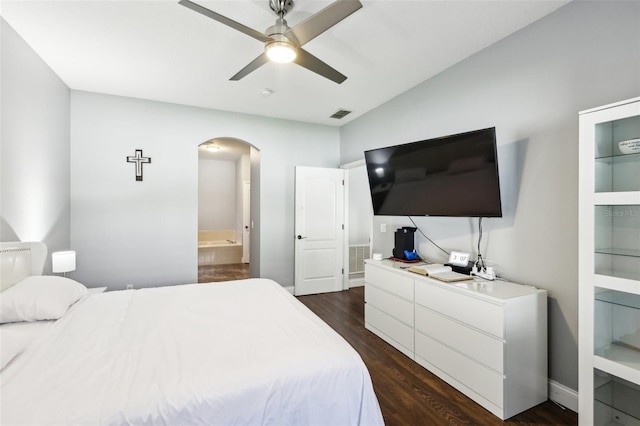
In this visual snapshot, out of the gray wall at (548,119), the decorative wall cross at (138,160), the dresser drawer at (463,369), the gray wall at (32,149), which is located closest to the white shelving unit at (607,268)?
the gray wall at (548,119)

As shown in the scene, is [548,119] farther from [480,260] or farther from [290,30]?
[290,30]

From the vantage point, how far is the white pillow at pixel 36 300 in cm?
171

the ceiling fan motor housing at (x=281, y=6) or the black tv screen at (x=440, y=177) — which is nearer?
the ceiling fan motor housing at (x=281, y=6)

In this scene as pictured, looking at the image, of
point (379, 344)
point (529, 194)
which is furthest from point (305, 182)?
point (529, 194)

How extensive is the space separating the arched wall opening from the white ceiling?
2.96 metres

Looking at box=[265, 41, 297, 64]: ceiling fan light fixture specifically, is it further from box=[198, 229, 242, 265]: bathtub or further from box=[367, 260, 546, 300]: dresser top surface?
box=[198, 229, 242, 265]: bathtub

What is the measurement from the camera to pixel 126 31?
2.35 m

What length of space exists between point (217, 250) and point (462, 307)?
20.0 ft

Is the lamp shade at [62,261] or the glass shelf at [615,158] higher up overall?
the glass shelf at [615,158]

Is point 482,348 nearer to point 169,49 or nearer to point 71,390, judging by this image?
point 71,390

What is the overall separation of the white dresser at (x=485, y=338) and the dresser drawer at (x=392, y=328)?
0.05m

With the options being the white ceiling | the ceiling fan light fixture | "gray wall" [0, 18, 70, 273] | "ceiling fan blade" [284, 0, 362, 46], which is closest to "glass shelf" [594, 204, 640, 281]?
the white ceiling

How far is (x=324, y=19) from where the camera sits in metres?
1.72

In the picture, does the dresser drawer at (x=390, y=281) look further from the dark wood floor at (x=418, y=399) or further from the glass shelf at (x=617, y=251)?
the glass shelf at (x=617, y=251)
